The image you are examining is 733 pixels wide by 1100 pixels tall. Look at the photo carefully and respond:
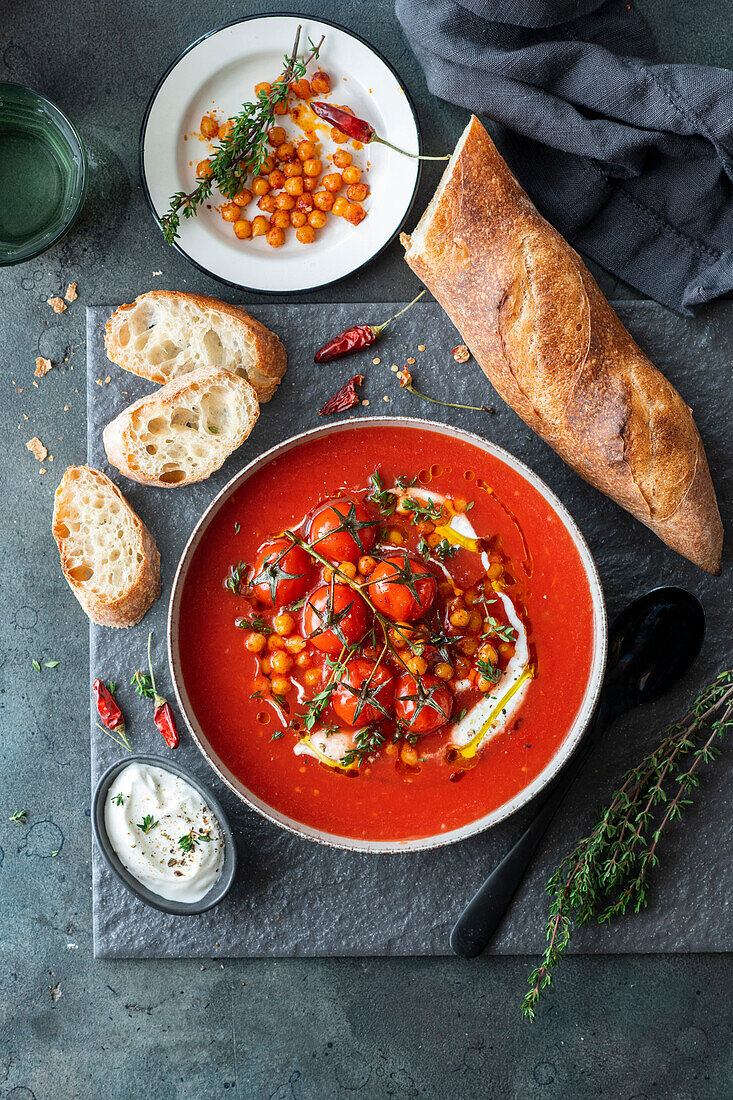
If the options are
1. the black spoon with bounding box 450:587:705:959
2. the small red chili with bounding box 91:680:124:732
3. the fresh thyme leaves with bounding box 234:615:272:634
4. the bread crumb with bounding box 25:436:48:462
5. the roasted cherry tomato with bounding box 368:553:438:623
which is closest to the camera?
the roasted cherry tomato with bounding box 368:553:438:623

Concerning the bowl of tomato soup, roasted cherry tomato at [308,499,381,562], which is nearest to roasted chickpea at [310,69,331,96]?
the bowl of tomato soup

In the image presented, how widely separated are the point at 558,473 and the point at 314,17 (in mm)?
1298

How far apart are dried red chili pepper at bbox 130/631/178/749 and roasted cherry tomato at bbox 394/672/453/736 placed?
0.62m

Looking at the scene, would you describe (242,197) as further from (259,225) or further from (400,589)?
(400,589)

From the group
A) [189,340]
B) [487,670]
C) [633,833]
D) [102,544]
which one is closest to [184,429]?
[189,340]

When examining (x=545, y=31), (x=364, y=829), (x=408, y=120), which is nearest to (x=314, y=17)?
(x=408, y=120)

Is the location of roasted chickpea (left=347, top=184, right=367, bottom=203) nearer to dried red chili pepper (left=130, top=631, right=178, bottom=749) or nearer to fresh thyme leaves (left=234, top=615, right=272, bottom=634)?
fresh thyme leaves (left=234, top=615, right=272, bottom=634)

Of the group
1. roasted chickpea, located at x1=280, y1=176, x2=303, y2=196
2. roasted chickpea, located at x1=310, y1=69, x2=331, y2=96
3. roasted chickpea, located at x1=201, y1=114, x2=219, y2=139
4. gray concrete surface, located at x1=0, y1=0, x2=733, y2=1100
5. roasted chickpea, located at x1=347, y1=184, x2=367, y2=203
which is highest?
roasted chickpea, located at x1=310, y1=69, x2=331, y2=96

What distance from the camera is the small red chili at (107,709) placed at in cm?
206

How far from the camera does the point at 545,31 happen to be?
6.63 ft

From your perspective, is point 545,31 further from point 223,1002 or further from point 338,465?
point 223,1002

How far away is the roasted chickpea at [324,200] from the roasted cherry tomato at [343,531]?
825 mm

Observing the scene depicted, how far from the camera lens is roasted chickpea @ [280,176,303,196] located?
82.3 inches

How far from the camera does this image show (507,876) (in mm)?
2002
